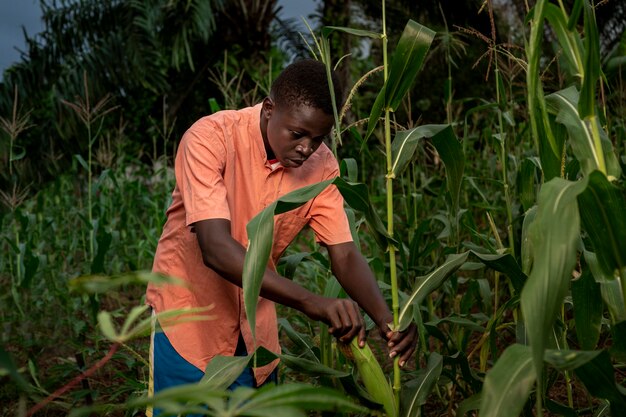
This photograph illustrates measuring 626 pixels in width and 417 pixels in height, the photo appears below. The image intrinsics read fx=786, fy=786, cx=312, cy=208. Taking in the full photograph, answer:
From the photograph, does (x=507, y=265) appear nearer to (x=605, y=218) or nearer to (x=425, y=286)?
(x=425, y=286)

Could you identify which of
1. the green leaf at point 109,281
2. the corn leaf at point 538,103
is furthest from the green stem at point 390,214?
the green leaf at point 109,281

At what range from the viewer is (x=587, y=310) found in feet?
5.91

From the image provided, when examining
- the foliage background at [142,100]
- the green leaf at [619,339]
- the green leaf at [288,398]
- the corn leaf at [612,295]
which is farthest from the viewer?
the foliage background at [142,100]

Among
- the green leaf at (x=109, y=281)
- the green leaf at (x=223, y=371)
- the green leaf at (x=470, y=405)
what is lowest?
the green leaf at (x=470, y=405)

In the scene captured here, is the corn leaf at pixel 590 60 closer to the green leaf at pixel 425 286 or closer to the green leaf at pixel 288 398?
the green leaf at pixel 425 286

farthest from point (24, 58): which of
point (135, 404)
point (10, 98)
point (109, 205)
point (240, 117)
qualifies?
point (135, 404)

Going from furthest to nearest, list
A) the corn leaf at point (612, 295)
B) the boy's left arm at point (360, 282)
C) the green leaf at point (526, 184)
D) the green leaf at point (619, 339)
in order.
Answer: the green leaf at point (526, 184)
the boy's left arm at point (360, 282)
the corn leaf at point (612, 295)
the green leaf at point (619, 339)

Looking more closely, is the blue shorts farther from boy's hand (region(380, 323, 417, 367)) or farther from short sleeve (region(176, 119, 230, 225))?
boy's hand (region(380, 323, 417, 367))

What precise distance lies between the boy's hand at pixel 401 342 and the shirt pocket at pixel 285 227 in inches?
20.2

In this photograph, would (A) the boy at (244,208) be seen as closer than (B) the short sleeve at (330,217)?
Yes

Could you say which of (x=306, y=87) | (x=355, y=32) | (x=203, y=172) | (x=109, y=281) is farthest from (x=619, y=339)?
(x=109, y=281)

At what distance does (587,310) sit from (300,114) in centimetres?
85

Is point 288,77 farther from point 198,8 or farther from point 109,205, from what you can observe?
point 198,8

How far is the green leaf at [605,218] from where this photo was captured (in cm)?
136
